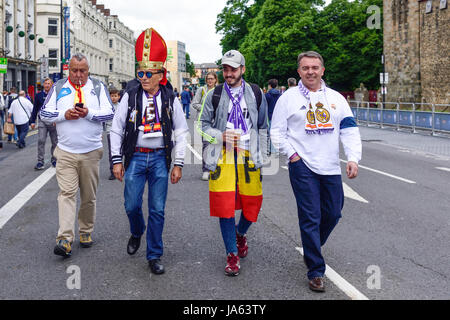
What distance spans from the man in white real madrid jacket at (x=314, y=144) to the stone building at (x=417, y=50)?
3213cm

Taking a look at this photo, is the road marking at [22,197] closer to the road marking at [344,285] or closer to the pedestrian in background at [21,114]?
the road marking at [344,285]

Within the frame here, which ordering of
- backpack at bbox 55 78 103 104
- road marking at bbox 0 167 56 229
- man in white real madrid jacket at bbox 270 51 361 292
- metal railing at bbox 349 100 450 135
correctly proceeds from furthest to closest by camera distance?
1. metal railing at bbox 349 100 450 135
2. road marking at bbox 0 167 56 229
3. backpack at bbox 55 78 103 104
4. man in white real madrid jacket at bbox 270 51 361 292

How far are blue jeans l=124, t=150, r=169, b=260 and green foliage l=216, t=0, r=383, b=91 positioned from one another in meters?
47.2

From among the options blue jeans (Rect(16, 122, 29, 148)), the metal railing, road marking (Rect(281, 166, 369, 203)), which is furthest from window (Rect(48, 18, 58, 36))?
road marking (Rect(281, 166, 369, 203))

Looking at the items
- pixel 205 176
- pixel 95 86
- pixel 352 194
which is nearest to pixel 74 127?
pixel 95 86

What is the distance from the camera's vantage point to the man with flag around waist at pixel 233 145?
4.62m

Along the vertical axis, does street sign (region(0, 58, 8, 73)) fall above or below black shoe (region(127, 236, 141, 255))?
above

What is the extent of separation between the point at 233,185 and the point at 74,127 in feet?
5.77

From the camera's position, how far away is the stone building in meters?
34.1

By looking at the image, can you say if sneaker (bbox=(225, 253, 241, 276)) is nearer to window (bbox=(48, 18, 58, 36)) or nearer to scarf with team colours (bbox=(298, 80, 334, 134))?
scarf with team colours (bbox=(298, 80, 334, 134))

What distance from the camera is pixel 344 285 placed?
429cm

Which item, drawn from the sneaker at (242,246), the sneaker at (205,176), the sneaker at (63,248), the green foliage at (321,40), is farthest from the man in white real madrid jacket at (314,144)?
the green foliage at (321,40)

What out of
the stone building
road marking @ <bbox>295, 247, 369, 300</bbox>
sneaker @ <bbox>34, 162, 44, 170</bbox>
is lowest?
road marking @ <bbox>295, 247, 369, 300</bbox>
